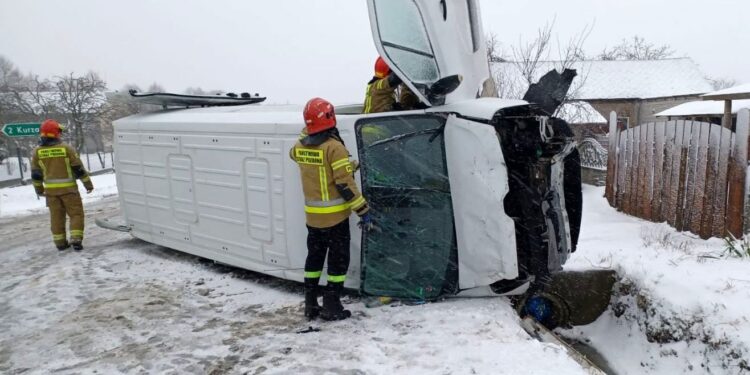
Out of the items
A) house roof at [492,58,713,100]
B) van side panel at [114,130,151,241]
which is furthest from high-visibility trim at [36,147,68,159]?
house roof at [492,58,713,100]

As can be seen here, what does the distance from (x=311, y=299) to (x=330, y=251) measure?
40 centimetres

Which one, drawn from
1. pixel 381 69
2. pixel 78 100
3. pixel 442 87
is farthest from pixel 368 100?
pixel 78 100

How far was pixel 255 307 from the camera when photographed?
4.34 meters

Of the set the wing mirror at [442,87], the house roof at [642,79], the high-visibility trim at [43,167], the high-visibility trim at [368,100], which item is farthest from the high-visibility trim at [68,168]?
the house roof at [642,79]

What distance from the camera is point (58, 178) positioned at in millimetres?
6051

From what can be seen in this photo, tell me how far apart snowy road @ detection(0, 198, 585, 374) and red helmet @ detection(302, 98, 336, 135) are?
1493 mm

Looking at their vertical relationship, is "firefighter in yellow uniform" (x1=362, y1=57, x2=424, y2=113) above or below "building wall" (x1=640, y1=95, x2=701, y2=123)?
above

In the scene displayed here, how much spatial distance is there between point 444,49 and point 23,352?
3833mm

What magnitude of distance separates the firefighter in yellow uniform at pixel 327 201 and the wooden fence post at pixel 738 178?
15.2 ft

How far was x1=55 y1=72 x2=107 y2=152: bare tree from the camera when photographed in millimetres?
25533

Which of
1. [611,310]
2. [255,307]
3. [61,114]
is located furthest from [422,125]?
[61,114]

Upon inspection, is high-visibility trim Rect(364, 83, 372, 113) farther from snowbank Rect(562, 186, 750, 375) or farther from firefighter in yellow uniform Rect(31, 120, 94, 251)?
firefighter in yellow uniform Rect(31, 120, 94, 251)

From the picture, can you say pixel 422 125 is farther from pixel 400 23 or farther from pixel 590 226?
pixel 590 226

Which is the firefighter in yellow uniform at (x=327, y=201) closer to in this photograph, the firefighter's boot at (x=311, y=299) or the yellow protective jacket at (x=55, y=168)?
the firefighter's boot at (x=311, y=299)
